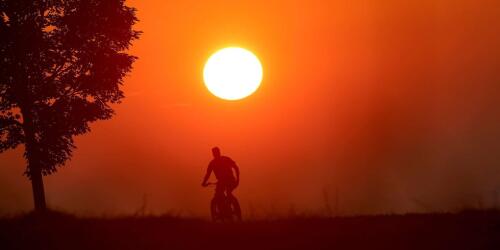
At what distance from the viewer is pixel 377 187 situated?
3397 centimetres

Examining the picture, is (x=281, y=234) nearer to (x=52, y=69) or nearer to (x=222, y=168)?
(x=222, y=168)

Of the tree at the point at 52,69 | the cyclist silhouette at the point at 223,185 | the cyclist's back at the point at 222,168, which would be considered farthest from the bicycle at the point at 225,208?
the tree at the point at 52,69

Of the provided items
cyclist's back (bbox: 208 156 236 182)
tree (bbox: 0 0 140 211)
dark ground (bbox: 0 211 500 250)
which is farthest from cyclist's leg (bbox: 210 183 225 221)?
tree (bbox: 0 0 140 211)

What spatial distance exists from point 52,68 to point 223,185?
8158 millimetres

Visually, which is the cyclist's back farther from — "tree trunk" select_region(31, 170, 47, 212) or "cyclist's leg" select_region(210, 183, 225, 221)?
"tree trunk" select_region(31, 170, 47, 212)

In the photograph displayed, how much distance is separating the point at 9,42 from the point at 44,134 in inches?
135

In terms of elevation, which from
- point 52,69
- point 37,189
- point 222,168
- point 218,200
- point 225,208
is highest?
point 52,69

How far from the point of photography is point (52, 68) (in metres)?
22.2

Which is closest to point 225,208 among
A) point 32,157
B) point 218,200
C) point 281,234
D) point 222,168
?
point 218,200

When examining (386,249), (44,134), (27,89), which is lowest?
(386,249)

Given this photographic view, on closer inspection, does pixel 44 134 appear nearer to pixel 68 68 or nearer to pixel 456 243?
pixel 68 68

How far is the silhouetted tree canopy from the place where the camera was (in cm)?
2133

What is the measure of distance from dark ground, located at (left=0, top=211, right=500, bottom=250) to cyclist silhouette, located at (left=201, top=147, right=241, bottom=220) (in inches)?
140

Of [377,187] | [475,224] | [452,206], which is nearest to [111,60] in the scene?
[452,206]
